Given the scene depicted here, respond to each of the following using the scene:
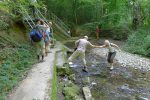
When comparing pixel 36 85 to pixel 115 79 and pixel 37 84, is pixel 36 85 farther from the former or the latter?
pixel 115 79

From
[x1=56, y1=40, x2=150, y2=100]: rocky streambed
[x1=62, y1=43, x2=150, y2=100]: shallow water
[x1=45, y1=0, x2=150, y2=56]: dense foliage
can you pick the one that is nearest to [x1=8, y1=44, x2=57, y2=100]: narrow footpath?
[x1=56, y1=40, x2=150, y2=100]: rocky streambed

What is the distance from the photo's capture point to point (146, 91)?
417 inches

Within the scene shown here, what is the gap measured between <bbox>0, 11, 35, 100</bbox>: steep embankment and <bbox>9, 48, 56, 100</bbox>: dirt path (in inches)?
12.1

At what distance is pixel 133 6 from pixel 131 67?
43.9ft

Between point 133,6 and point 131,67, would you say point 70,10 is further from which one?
point 131,67

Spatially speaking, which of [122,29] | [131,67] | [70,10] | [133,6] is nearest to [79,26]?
[70,10]

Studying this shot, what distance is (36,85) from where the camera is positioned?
867 centimetres

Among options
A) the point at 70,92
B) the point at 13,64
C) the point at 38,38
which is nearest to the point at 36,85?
the point at 70,92

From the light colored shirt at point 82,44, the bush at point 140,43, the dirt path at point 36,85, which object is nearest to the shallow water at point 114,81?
the light colored shirt at point 82,44

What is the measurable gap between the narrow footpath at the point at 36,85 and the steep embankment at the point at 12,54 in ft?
0.95

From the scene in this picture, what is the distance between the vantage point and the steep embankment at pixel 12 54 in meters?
8.92

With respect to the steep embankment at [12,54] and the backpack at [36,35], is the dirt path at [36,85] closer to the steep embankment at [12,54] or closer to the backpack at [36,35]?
the steep embankment at [12,54]

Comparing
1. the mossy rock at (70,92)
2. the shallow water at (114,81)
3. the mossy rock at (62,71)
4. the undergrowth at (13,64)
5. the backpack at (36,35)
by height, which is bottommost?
the shallow water at (114,81)

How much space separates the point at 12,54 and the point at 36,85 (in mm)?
3951
